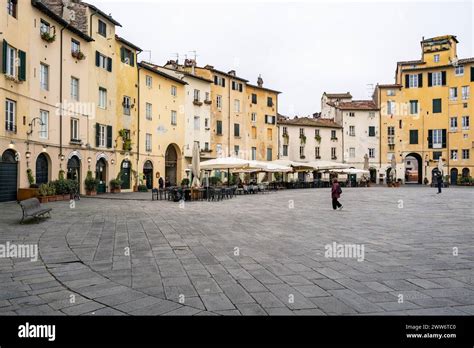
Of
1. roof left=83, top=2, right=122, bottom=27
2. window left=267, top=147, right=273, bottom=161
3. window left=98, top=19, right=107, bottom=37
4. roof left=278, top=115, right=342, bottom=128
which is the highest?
roof left=83, top=2, right=122, bottom=27

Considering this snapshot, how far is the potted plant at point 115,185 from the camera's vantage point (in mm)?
29562

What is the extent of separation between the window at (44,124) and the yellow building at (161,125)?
11.3 metres

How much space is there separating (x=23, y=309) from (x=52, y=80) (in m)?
22.6

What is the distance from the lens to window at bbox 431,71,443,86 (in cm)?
5019

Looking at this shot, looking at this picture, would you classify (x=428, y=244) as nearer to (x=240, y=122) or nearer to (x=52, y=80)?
(x=52, y=80)

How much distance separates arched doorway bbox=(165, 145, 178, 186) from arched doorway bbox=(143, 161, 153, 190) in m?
3.48

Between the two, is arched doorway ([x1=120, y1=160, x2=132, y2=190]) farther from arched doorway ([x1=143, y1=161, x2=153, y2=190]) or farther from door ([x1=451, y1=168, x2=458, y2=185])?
door ([x1=451, y1=168, x2=458, y2=185])

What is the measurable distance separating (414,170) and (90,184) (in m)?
70.5

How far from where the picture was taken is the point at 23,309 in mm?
4082

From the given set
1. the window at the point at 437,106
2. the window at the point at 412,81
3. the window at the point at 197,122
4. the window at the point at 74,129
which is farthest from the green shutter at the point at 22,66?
the window at the point at 437,106

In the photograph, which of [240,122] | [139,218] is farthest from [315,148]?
[139,218]

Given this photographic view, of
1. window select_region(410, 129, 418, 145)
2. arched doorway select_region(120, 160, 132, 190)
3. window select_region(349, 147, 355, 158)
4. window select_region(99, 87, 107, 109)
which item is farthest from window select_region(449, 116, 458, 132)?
window select_region(99, 87, 107, 109)

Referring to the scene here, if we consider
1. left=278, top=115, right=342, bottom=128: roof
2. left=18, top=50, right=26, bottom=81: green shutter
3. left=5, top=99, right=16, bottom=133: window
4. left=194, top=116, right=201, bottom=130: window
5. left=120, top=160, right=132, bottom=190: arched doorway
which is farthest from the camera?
left=278, top=115, right=342, bottom=128: roof
